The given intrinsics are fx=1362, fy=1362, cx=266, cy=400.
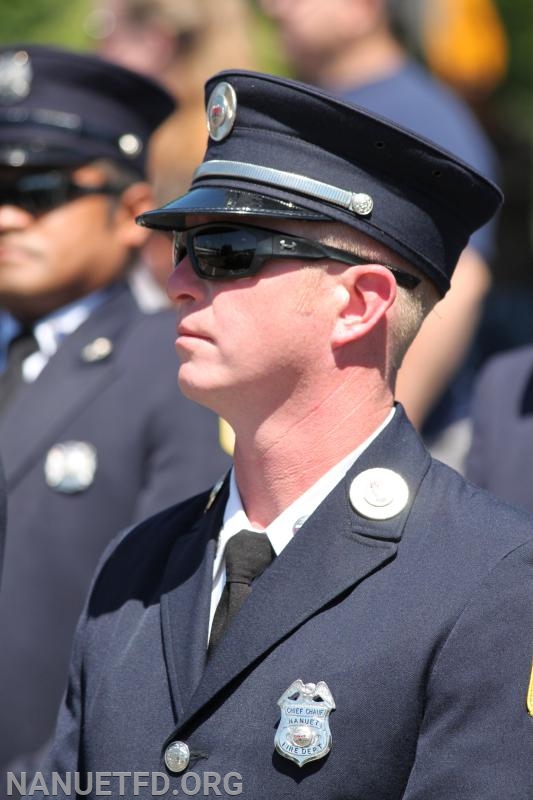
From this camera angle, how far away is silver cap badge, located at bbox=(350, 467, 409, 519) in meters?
2.51

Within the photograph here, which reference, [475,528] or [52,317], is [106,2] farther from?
[475,528]

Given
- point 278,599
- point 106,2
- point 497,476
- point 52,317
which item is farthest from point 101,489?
point 106,2

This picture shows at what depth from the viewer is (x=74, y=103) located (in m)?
4.21

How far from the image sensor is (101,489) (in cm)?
364

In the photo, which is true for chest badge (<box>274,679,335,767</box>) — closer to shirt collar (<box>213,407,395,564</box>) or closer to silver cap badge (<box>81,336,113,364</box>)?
shirt collar (<box>213,407,395,564</box>)

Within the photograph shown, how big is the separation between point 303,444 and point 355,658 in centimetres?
45

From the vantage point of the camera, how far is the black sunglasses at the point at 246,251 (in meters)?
2.53

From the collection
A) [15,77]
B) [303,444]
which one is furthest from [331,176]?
[15,77]

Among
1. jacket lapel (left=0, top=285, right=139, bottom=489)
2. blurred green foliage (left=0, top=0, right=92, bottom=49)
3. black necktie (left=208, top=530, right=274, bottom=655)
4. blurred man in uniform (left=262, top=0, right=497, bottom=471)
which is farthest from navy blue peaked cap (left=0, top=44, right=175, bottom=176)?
blurred green foliage (left=0, top=0, right=92, bottom=49)

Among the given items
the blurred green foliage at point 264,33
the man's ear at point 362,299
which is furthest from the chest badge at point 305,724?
the blurred green foliage at point 264,33

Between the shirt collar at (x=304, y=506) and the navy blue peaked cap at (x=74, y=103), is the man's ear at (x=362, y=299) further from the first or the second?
the navy blue peaked cap at (x=74, y=103)

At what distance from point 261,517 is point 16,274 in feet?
5.64

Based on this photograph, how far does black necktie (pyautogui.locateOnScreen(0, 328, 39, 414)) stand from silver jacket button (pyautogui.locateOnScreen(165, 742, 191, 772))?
1781 mm

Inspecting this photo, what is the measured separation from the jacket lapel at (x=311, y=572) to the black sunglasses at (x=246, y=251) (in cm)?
38
